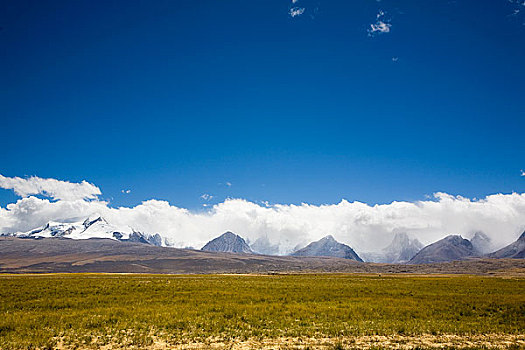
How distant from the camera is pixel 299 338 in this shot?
18.8 metres

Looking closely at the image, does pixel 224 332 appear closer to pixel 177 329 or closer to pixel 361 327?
pixel 177 329

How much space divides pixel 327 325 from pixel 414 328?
5572 mm

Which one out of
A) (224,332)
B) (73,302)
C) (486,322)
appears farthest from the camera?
(73,302)

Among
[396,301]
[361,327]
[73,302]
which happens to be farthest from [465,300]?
[73,302]

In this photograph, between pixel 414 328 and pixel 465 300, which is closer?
pixel 414 328

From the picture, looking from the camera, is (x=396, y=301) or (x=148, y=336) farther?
(x=396, y=301)

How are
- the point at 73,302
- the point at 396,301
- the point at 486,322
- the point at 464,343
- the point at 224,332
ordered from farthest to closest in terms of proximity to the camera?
the point at 396,301
the point at 73,302
the point at 486,322
the point at 224,332
the point at 464,343

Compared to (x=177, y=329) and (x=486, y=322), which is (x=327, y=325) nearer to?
(x=177, y=329)

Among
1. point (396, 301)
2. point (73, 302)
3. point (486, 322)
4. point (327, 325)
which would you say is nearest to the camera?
point (327, 325)

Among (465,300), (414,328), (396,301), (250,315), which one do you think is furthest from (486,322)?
(250,315)

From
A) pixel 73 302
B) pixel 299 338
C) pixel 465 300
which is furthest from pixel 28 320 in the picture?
pixel 465 300

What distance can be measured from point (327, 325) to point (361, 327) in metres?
2.19

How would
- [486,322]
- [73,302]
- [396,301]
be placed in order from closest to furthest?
1. [486,322]
2. [73,302]
3. [396,301]

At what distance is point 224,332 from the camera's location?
20219 mm
